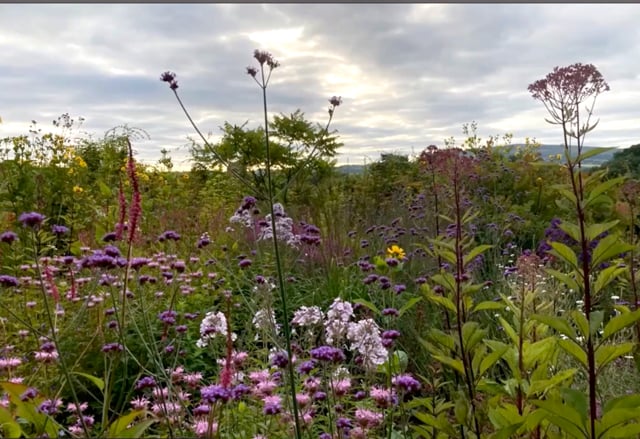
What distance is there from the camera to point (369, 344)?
1961 millimetres

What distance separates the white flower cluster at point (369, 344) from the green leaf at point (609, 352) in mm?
705

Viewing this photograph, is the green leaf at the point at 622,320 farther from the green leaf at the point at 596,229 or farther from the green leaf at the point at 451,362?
the green leaf at the point at 451,362

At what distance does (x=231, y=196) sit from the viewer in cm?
970

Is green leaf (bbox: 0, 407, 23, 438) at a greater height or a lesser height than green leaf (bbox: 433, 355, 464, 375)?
greater

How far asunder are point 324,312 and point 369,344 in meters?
2.01

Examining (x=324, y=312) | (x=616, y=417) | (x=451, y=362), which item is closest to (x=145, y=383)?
(x=451, y=362)

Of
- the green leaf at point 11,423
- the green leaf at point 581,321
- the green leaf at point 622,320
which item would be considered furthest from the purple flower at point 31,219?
the green leaf at point 622,320

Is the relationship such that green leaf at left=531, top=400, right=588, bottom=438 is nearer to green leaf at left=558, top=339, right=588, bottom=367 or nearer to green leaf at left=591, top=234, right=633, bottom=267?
green leaf at left=558, top=339, right=588, bottom=367

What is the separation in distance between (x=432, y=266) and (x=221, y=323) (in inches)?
118

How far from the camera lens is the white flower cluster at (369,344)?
196 cm

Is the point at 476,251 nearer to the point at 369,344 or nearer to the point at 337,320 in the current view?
the point at 369,344

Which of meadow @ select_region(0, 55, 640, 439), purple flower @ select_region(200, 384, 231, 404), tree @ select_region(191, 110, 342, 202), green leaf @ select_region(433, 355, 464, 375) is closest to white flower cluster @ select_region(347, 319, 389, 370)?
meadow @ select_region(0, 55, 640, 439)

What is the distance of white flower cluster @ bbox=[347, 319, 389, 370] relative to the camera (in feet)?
6.42

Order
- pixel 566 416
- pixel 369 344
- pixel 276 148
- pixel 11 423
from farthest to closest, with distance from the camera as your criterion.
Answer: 1. pixel 276 148
2. pixel 369 344
3. pixel 566 416
4. pixel 11 423
